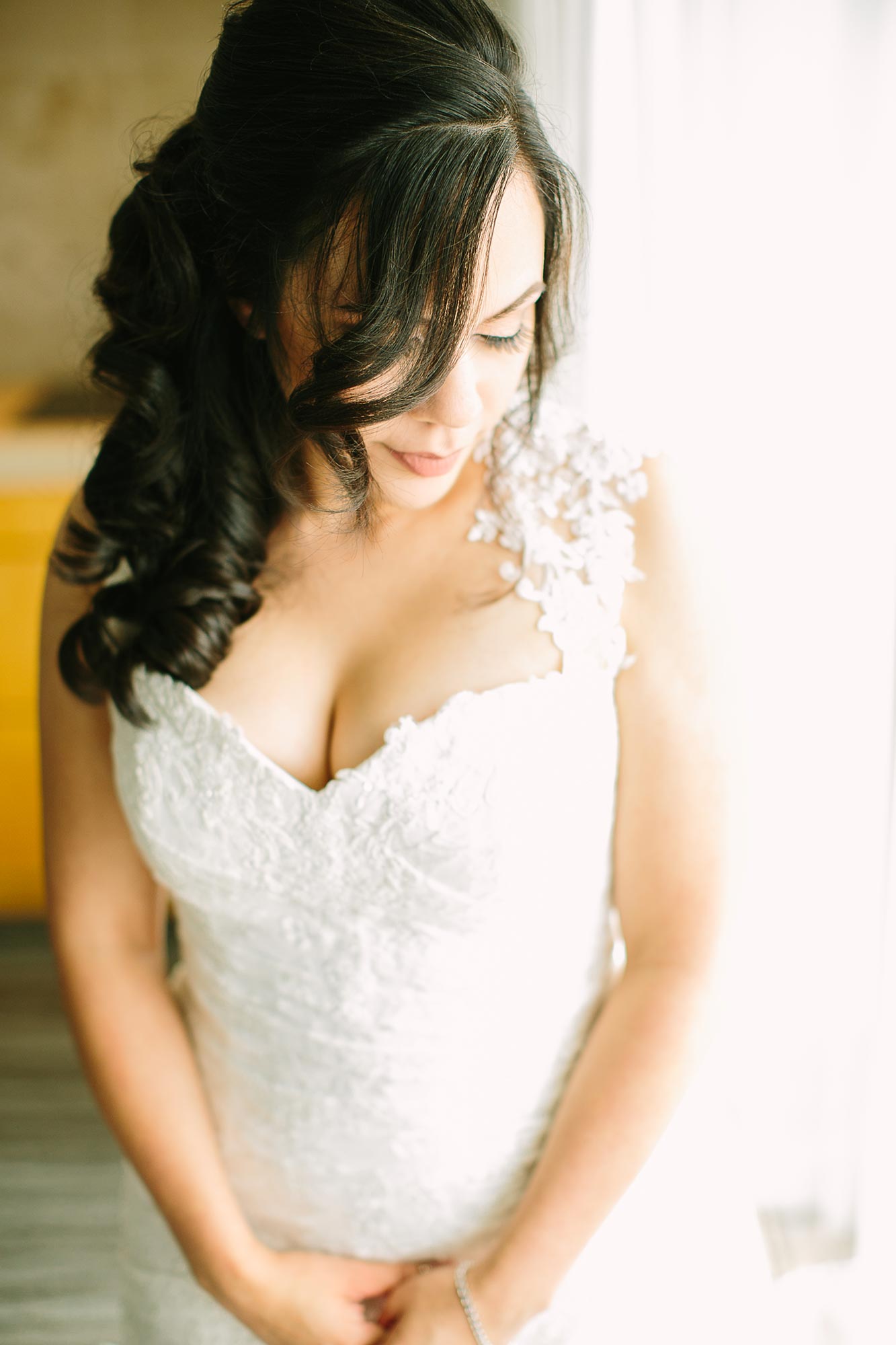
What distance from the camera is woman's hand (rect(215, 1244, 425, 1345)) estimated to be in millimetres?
903

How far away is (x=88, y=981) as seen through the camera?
40.8 inches

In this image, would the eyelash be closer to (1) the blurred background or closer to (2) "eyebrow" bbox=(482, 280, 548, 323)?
(2) "eyebrow" bbox=(482, 280, 548, 323)

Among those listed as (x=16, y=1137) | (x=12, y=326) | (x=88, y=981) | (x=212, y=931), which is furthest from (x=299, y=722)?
(x=12, y=326)

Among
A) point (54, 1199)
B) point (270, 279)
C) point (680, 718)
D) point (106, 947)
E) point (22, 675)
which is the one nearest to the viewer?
point (270, 279)

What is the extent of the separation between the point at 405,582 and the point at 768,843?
2.17ft

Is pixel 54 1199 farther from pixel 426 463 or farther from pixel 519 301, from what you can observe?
pixel 519 301

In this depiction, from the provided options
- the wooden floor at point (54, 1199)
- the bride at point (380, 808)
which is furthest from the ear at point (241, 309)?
the wooden floor at point (54, 1199)

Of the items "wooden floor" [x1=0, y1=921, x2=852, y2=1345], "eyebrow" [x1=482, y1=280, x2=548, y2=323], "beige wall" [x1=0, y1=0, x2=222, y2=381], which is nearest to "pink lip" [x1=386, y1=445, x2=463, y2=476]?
"eyebrow" [x1=482, y1=280, x2=548, y2=323]

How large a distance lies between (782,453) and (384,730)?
0.54 m

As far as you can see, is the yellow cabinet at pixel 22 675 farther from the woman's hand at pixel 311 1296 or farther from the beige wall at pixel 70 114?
the woman's hand at pixel 311 1296

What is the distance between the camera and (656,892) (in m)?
0.93

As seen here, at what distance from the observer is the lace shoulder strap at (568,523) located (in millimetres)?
883

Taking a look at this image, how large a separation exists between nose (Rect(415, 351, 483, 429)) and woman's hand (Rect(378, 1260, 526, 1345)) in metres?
0.72

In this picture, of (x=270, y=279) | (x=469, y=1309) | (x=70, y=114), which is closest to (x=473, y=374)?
(x=270, y=279)
